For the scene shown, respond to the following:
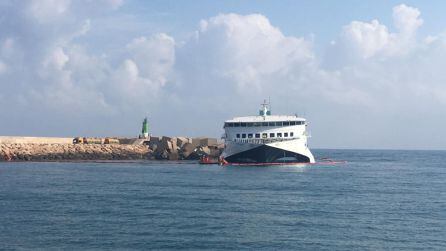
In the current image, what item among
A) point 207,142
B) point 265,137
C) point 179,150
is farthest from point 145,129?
point 265,137

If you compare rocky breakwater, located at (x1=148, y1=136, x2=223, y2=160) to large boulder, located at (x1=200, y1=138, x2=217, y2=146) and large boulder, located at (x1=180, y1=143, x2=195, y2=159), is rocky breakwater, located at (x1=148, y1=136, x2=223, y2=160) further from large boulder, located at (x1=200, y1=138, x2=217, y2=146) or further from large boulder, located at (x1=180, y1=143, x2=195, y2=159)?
large boulder, located at (x1=200, y1=138, x2=217, y2=146)

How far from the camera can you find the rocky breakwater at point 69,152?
84.2 meters

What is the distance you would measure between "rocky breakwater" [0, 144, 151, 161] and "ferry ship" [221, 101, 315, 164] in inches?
1027

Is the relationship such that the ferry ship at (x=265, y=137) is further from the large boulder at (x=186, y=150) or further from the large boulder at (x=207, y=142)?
the large boulder at (x=207, y=142)

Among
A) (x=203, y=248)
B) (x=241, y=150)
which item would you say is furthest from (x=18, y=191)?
(x=241, y=150)

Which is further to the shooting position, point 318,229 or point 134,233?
point 318,229

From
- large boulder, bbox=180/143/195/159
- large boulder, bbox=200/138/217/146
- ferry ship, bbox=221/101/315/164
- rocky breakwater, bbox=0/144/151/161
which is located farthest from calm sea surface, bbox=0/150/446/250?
large boulder, bbox=200/138/217/146

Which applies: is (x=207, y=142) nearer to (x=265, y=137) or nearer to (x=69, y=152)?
(x=69, y=152)

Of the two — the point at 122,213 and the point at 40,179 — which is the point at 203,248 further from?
the point at 40,179

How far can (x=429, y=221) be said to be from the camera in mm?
30719

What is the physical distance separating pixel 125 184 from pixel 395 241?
1132 inches

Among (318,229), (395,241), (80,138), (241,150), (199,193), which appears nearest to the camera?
(395,241)

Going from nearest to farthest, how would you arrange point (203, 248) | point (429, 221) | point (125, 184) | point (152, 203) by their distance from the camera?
point (203, 248) → point (429, 221) → point (152, 203) → point (125, 184)

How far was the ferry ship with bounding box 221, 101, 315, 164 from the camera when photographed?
71.8 metres
